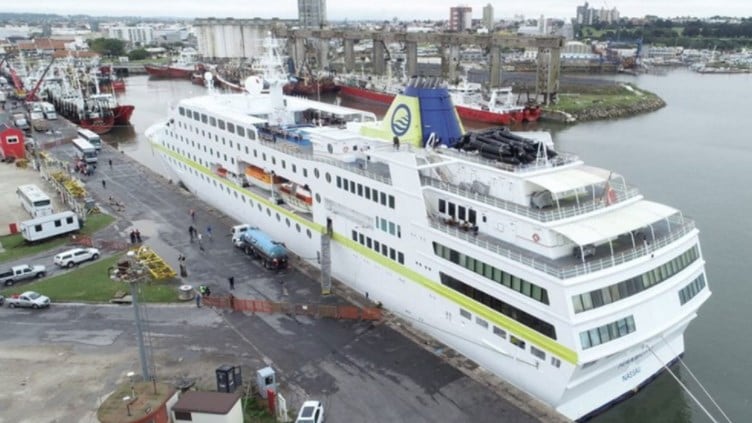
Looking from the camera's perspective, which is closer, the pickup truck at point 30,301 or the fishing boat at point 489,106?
the pickup truck at point 30,301

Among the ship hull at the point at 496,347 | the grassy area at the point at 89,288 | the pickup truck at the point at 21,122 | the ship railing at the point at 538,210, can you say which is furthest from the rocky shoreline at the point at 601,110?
the pickup truck at the point at 21,122

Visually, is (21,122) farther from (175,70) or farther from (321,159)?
(175,70)

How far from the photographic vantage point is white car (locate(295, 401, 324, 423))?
15.2m

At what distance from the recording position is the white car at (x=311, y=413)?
1523 centimetres

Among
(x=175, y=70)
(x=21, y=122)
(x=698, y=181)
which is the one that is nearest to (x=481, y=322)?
(x=698, y=181)

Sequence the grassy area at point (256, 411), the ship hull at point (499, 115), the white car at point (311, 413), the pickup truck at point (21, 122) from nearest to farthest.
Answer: the white car at point (311, 413) → the grassy area at point (256, 411) → the pickup truck at point (21, 122) → the ship hull at point (499, 115)

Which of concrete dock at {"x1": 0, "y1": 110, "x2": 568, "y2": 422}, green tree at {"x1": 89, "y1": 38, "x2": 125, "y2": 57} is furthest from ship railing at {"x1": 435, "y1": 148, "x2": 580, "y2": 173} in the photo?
green tree at {"x1": 89, "y1": 38, "x2": 125, "y2": 57}

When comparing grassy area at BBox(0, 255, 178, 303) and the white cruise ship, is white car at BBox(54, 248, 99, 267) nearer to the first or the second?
grassy area at BBox(0, 255, 178, 303)

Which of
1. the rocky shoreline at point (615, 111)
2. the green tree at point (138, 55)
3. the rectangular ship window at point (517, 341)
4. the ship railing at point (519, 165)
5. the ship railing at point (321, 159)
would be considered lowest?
the rectangular ship window at point (517, 341)

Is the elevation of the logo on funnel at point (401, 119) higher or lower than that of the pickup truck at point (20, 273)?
higher

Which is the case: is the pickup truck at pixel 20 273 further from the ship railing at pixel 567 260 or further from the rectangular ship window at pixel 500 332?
the rectangular ship window at pixel 500 332

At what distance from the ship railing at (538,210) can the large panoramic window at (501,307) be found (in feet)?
9.11

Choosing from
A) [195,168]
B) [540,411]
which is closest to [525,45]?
[195,168]

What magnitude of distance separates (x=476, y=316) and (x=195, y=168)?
25653 millimetres
